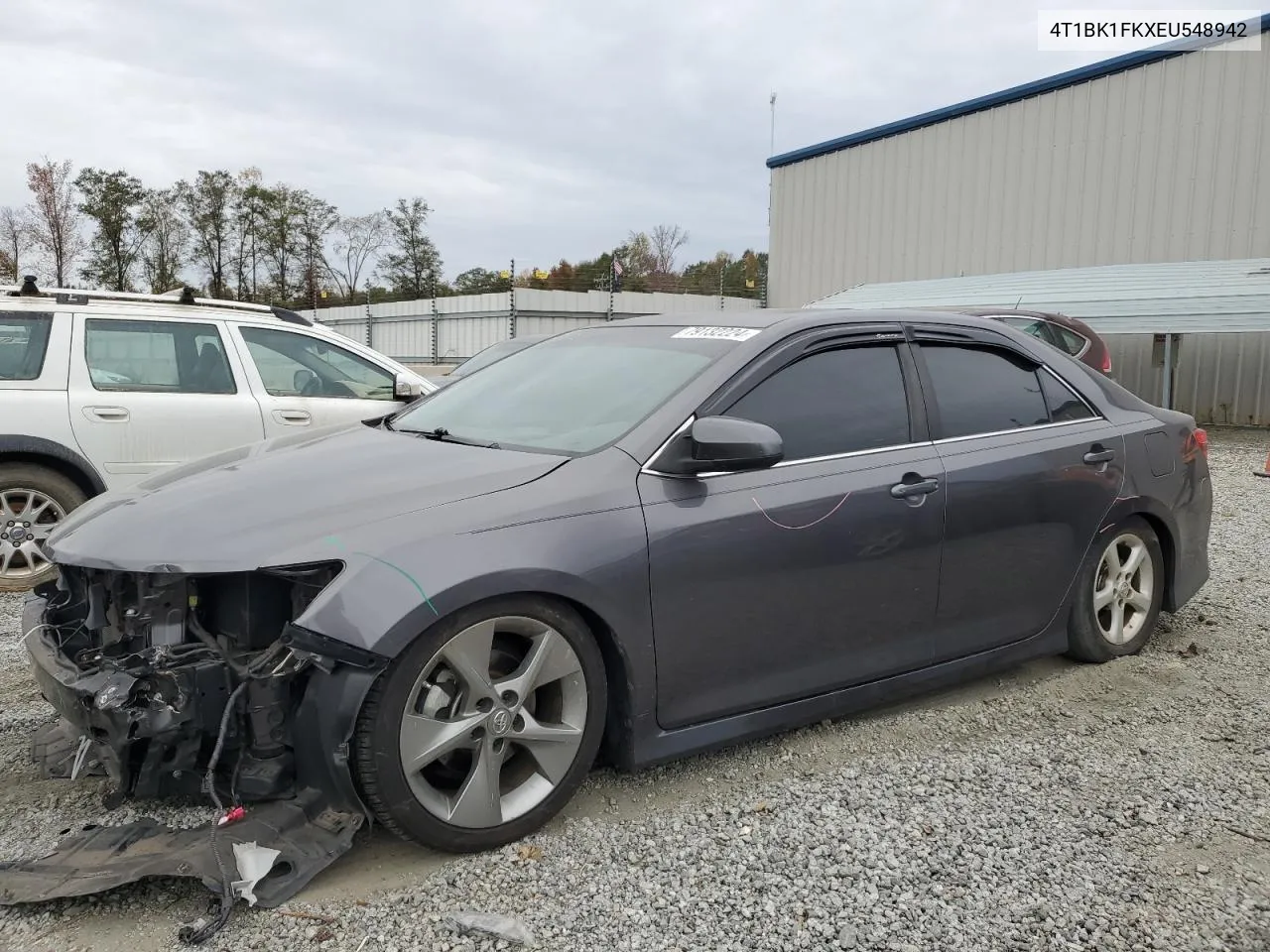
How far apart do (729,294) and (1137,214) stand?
43.2ft

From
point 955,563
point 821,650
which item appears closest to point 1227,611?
point 955,563

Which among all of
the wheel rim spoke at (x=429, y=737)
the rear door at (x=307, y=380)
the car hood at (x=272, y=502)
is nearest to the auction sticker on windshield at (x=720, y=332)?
the car hood at (x=272, y=502)

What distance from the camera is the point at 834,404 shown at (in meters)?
3.40

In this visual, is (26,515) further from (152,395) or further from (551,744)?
(551,744)

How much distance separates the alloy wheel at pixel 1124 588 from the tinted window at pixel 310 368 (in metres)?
4.55

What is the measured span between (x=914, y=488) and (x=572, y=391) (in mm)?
1282

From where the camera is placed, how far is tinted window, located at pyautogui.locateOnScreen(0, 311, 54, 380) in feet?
18.1

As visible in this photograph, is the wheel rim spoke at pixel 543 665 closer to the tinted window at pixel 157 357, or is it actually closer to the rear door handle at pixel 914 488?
the rear door handle at pixel 914 488

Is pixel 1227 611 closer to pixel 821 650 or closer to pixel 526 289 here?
pixel 821 650

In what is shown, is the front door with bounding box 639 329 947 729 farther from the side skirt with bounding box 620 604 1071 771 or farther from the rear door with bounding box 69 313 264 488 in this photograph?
the rear door with bounding box 69 313 264 488

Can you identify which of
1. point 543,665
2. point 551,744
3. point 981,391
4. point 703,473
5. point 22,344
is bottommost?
point 551,744

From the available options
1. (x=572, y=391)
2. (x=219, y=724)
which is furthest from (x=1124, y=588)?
(x=219, y=724)

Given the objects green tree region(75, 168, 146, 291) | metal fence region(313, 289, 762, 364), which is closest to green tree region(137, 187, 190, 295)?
green tree region(75, 168, 146, 291)

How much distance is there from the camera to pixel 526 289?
91.1ft
